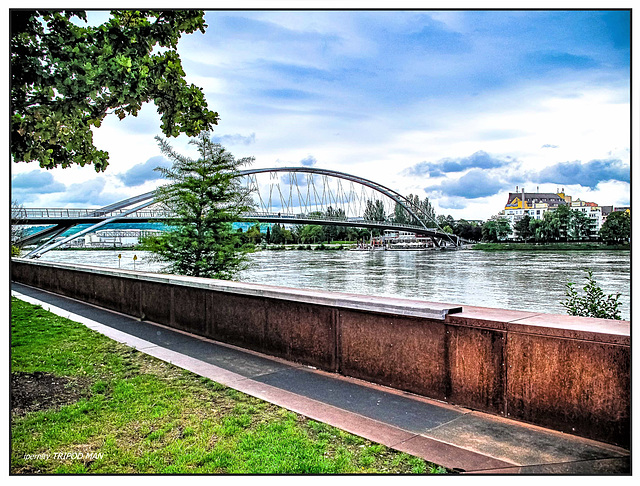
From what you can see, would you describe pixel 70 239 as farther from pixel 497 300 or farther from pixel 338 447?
pixel 338 447

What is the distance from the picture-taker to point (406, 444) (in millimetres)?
3064

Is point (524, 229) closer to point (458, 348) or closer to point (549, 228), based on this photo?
point (549, 228)

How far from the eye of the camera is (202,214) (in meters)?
13.0

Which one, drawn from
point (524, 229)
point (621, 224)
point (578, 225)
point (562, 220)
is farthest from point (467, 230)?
point (621, 224)

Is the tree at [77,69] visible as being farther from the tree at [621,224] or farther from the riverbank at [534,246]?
the riverbank at [534,246]

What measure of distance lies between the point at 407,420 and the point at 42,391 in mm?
2698

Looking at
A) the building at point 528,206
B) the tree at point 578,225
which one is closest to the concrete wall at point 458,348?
the tree at point 578,225

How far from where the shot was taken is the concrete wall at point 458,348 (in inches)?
121

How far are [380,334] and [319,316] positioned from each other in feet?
2.28

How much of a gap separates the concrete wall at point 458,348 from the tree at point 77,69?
7.13 feet

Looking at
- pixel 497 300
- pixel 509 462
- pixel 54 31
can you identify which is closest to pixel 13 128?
pixel 54 31

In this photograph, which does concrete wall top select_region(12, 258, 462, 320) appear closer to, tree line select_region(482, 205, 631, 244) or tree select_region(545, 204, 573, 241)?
tree line select_region(482, 205, 631, 244)

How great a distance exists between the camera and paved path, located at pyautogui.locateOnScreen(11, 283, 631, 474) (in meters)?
2.83

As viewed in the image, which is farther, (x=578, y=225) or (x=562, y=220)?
(x=562, y=220)
